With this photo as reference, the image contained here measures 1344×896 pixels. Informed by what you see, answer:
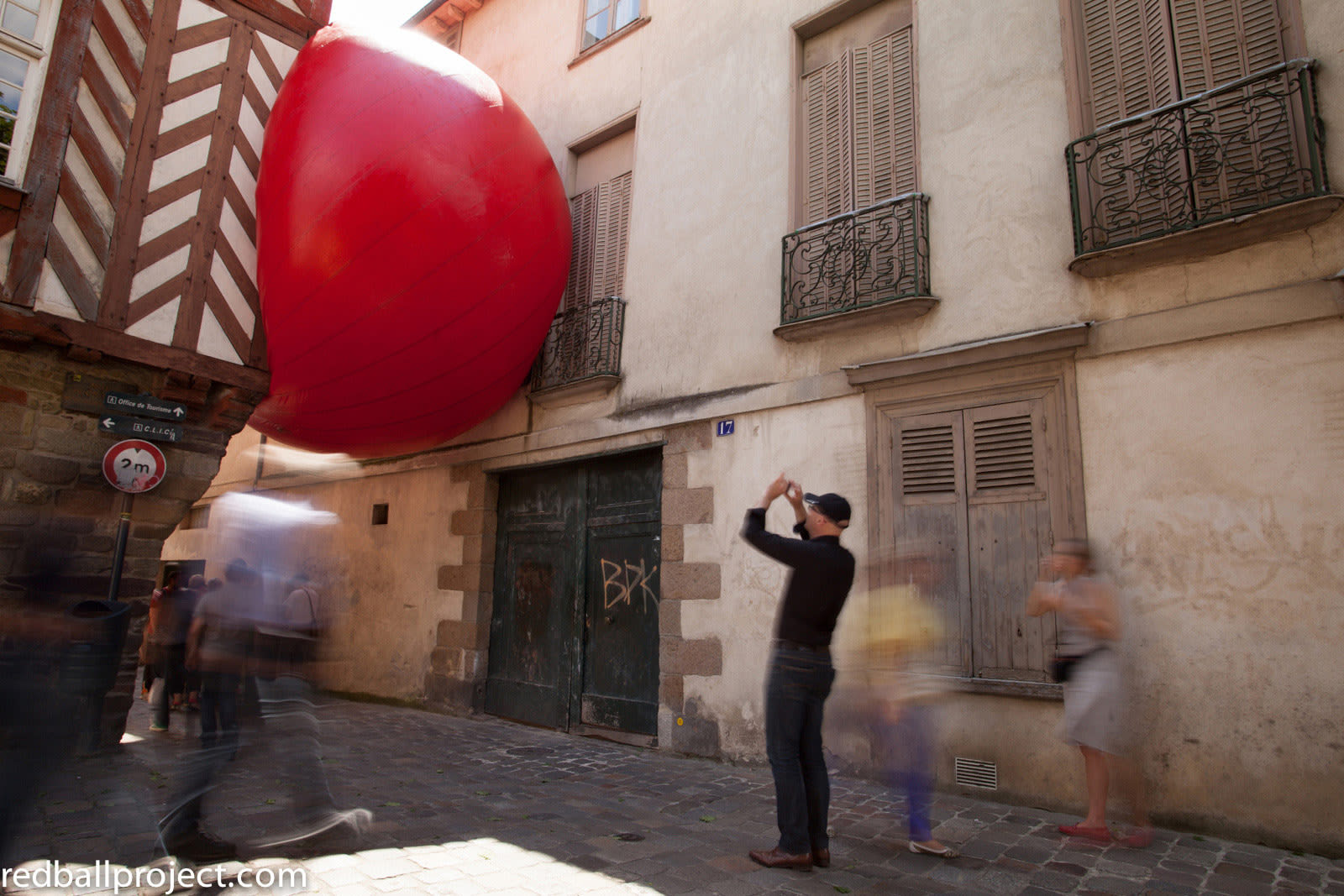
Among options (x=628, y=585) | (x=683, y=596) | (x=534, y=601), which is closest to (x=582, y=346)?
(x=628, y=585)

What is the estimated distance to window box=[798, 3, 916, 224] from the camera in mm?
5836

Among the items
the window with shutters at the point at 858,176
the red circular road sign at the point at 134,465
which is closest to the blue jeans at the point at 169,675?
the red circular road sign at the point at 134,465

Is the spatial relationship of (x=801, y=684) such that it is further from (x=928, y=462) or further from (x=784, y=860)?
(x=928, y=462)

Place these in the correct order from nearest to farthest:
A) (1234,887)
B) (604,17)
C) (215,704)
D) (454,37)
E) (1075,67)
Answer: (1234,887) → (215,704) → (1075,67) → (604,17) → (454,37)

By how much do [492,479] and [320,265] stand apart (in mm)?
3123

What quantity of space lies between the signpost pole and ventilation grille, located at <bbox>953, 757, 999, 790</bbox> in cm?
590

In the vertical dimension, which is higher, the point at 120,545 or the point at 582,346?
the point at 582,346

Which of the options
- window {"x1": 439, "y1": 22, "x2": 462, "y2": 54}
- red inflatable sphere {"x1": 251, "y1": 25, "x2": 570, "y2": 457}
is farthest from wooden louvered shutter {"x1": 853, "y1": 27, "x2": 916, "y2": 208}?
window {"x1": 439, "y1": 22, "x2": 462, "y2": 54}

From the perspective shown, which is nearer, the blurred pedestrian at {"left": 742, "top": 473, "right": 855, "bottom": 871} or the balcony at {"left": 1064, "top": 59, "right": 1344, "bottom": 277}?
the blurred pedestrian at {"left": 742, "top": 473, "right": 855, "bottom": 871}

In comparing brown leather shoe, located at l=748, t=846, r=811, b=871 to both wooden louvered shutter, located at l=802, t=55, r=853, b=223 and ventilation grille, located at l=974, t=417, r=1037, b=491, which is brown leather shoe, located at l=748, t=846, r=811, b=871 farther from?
wooden louvered shutter, located at l=802, t=55, r=853, b=223

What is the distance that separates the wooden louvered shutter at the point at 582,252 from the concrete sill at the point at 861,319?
2.61m

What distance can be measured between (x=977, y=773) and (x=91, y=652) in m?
4.46

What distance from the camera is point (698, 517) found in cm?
629

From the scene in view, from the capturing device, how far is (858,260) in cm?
566
